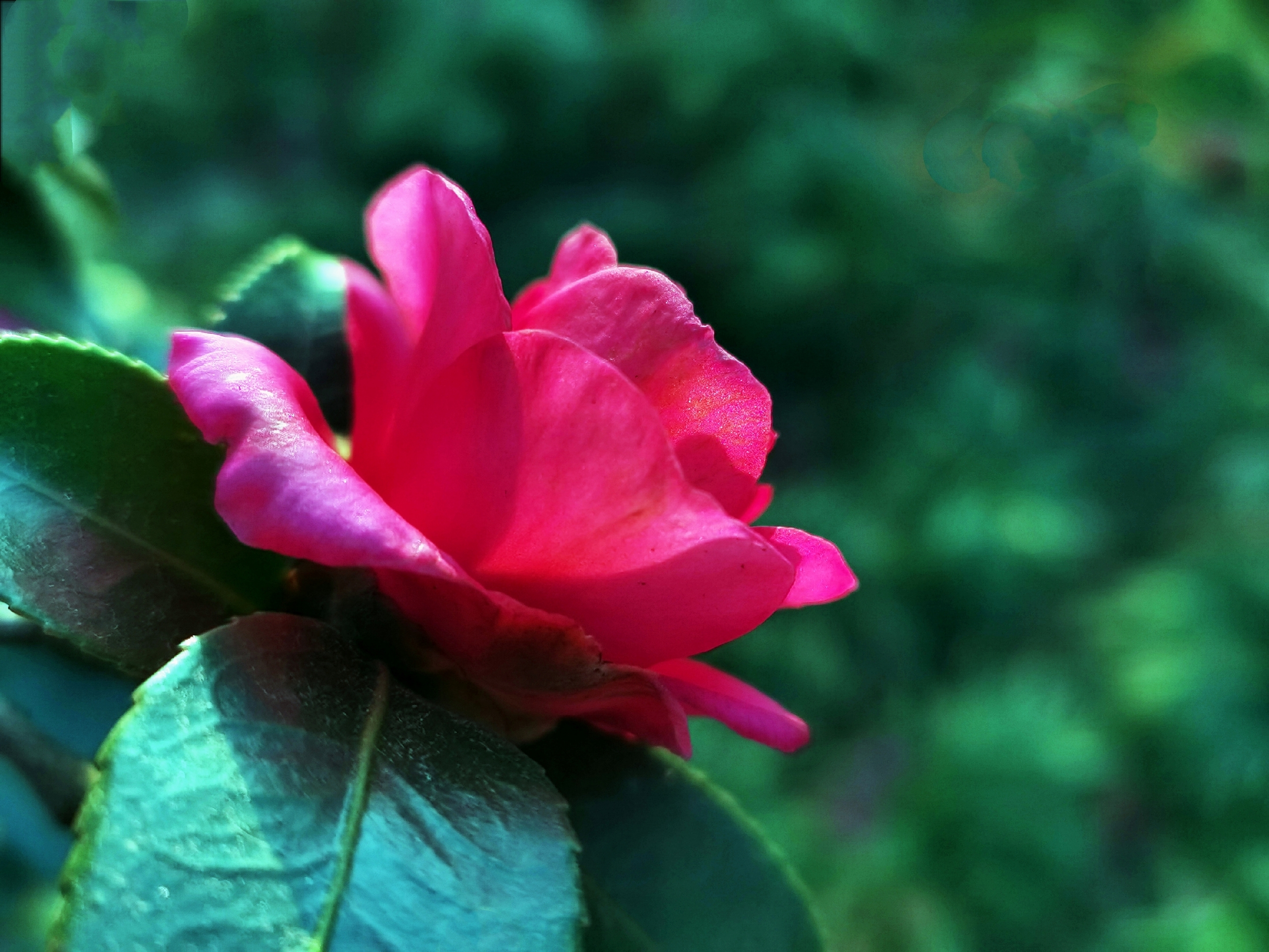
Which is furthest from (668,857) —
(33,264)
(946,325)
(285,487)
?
(946,325)

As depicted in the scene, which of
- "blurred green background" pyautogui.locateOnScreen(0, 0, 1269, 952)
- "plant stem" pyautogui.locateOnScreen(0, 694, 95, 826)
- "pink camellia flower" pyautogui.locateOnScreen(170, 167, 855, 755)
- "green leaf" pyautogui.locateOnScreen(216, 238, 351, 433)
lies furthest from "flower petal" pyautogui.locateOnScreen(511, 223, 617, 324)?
"blurred green background" pyautogui.locateOnScreen(0, 0, 1269, 952)

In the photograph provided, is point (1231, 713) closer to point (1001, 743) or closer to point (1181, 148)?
point (1001, 743)

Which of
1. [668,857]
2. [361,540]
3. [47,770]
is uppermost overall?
[361,540]

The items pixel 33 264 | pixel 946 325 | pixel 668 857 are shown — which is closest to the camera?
pixel 668 857

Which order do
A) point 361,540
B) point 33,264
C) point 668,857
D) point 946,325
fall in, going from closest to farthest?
point 361,540
point 668,857
point 33,264
point 946,325

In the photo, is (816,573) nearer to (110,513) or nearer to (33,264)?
(110,513)

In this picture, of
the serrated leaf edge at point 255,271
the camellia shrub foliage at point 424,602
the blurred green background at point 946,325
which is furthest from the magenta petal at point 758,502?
the blurred green background at point 946,325

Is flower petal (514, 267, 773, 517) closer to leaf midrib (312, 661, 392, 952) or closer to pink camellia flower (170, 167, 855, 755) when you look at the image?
pink camellia flower (170, 167, 855, 755)
